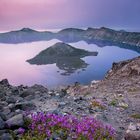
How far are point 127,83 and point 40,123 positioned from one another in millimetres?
25292

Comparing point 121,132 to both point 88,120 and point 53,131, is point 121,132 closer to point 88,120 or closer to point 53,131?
point 88,120

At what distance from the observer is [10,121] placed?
513 inches

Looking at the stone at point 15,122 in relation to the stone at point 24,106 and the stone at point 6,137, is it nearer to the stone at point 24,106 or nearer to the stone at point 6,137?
the stone at point 6,137

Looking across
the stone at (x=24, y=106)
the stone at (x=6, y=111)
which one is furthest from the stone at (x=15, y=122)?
the stone at (x=24, y=106)

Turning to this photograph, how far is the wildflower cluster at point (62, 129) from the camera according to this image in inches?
489

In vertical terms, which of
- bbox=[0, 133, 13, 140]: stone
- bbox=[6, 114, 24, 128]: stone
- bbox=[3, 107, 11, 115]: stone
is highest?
bbox=[6, 114, 24, 128]: stone

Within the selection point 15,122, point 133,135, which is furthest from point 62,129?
point 133,135

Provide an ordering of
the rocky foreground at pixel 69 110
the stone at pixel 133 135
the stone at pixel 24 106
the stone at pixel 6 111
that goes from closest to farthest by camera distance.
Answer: the rocky foreground at pixel 69 110 → the stone at pixel 133 135 → the stone at pixel 6 111 → the stone at pixel 24 106

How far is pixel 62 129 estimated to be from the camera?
511 inches

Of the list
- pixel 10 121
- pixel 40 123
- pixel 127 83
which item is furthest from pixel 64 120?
pixel 127 83

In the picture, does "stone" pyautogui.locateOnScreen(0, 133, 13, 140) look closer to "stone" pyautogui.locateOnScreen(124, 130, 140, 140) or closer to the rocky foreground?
the rocky foreground

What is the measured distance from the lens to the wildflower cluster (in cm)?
1241

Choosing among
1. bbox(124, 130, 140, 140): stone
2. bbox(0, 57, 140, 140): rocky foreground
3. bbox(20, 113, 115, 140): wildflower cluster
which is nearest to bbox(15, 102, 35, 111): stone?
bbox(0, 57, 140, 140): rocky foreground

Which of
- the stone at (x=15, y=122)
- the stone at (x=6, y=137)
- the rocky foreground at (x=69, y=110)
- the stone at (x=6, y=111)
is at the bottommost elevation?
the rocky foreground at (x=69, y=110)
